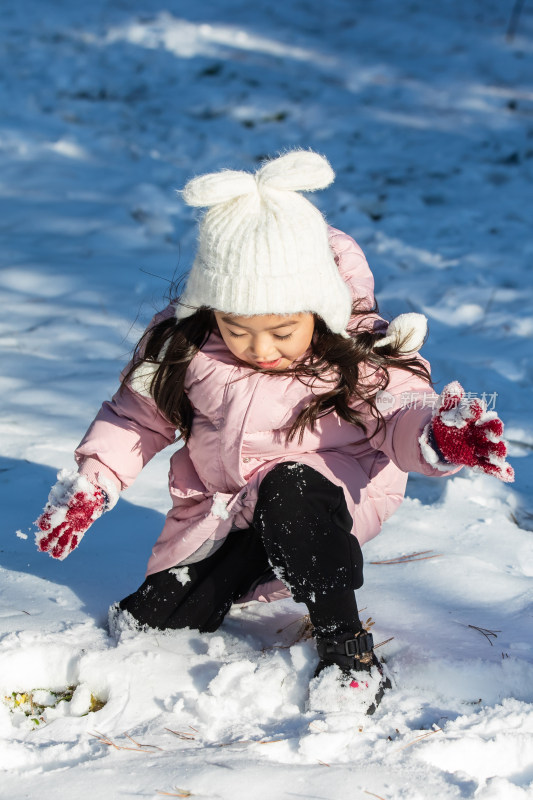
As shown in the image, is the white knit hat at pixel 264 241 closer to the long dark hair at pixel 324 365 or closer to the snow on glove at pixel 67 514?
the long dark hair at pixel 324 365

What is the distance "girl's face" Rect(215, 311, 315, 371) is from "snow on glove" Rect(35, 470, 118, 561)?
47cm

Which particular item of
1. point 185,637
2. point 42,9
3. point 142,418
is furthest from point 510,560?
point 42,9

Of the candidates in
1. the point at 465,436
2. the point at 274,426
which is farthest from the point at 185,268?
the point at 465,436

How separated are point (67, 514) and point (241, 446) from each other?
424 mm

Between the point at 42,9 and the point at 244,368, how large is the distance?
25.3 ft

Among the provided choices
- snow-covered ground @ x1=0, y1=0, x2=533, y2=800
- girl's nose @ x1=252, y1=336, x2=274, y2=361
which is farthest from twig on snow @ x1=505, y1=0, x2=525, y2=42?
girl's nose @ x1=252, y1=336, x2=274, y2=361

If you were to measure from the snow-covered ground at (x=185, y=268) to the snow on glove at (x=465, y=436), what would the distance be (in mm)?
484

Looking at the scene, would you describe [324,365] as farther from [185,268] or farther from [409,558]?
[185,268]

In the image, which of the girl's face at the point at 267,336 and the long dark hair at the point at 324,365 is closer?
the girl's face at the point at 267,336

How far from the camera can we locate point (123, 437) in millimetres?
2180

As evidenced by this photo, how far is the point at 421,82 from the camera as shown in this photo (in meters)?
7.21

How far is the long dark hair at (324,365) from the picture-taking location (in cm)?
203

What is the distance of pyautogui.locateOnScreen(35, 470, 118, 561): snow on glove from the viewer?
201 cm

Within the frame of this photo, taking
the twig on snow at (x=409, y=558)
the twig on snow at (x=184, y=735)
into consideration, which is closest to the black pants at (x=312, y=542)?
the twig on snow at (x=184, y=735)
